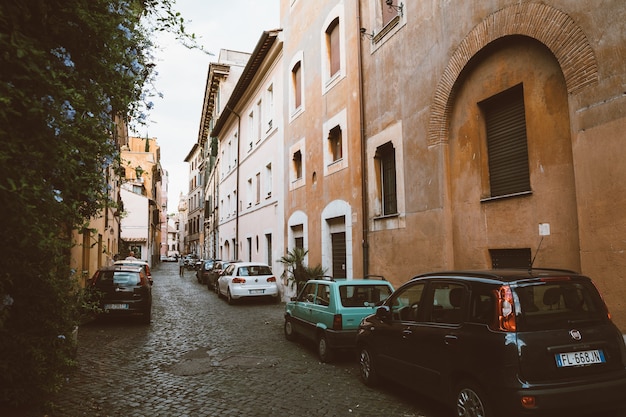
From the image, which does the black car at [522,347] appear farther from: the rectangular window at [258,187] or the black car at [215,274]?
the rectangular window at [258,187]

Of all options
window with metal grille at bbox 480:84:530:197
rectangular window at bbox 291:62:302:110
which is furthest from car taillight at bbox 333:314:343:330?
rectangular window at bbox 291:62:302:110

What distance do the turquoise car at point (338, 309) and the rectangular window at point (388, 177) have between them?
3.80 m

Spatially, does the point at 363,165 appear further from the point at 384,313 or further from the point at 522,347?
the point at 522,347

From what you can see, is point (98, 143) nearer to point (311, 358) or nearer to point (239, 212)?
point (311, 358)

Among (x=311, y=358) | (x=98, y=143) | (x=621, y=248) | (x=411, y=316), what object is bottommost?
(x=311, y=358)

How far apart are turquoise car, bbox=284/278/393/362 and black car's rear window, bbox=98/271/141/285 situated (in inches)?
223

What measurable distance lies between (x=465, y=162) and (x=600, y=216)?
10.8 feet

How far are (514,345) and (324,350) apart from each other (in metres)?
4.38

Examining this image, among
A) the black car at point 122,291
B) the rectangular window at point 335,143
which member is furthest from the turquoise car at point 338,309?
the rectangular window at point 335,143

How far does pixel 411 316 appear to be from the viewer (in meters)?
5.70

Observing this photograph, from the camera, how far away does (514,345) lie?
4.13m

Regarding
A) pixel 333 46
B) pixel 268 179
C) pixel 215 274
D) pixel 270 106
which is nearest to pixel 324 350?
pixel 333 46

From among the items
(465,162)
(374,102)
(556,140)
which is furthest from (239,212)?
(556,140)

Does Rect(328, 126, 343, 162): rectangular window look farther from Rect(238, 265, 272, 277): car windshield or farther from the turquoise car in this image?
the turquoise car
